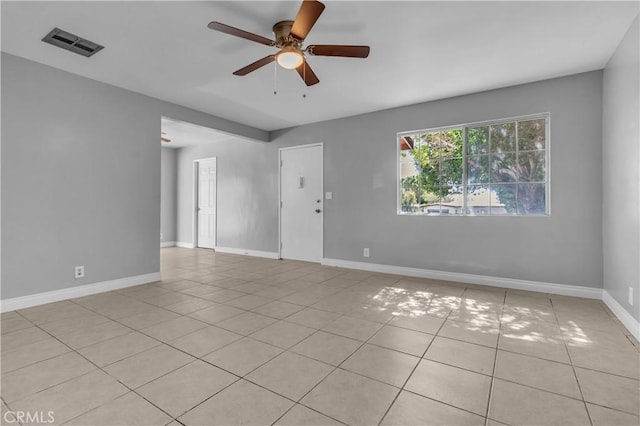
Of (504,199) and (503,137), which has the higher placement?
(503,137)

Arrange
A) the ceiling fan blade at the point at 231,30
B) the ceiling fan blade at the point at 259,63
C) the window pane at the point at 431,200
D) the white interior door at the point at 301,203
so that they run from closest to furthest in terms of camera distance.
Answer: the ceiling fan blade at the point at 231,30 < the ceiling fan blade at the point at 259,63 < the window pane at the point at 431,200 < the white interior door at the point at 301,203

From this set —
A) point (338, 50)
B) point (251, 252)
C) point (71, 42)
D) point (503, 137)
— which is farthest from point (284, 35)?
point (251, 252)

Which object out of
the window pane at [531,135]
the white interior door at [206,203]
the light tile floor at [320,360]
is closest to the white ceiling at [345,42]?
the window pane at [531,135]

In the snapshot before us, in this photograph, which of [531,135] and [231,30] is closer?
[231,30]

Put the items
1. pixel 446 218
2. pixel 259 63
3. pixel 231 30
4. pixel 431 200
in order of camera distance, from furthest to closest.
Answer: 1. pixel 431 200
2. pixel 446 218
3. pixel 259 63
4. pixel 231 30

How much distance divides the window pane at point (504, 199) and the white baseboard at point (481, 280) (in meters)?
0.86

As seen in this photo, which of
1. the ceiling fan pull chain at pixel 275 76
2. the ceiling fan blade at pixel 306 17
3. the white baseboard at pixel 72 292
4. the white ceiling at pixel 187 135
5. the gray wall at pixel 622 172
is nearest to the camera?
the ceiling fan blade at pixel 306 17

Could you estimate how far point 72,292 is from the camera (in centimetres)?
339

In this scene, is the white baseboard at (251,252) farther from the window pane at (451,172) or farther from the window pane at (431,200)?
the window pane at (451,172)

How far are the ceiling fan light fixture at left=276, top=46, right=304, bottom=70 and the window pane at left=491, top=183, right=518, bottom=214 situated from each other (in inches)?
117

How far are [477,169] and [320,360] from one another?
3.32 m

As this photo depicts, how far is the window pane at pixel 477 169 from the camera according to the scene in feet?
13.2

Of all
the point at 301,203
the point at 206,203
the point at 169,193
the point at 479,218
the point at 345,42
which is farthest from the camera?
the point at 169,193

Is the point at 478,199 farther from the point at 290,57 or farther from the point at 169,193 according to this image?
the point at 169,193
